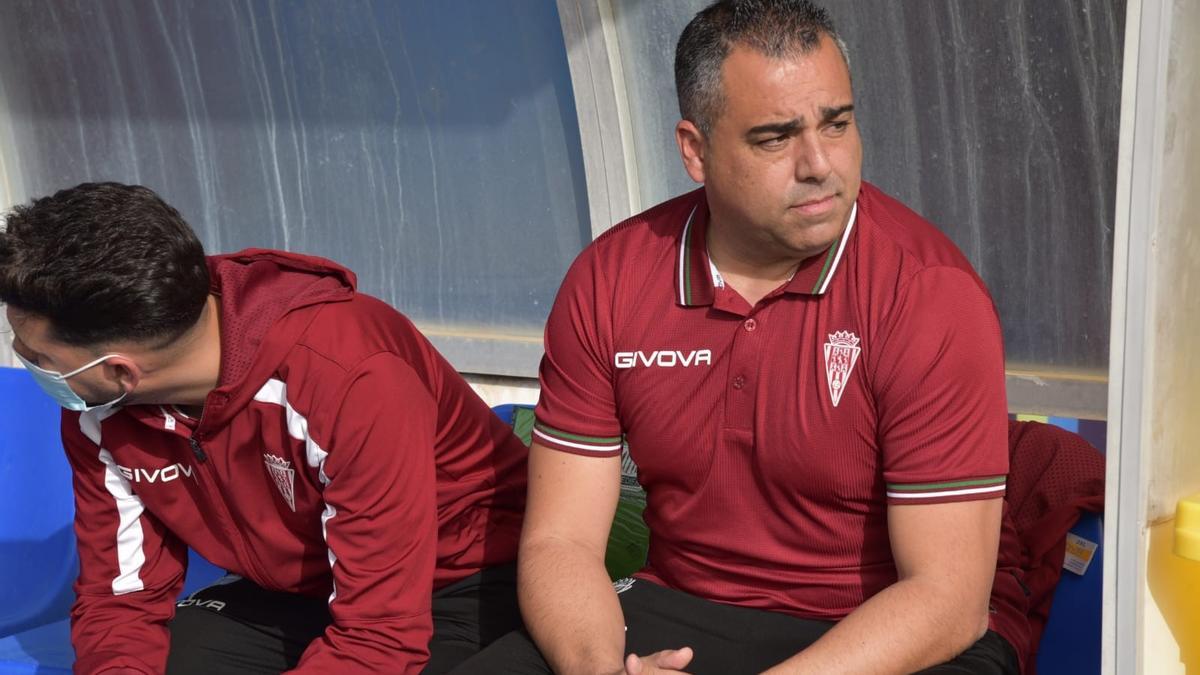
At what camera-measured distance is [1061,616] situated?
10.2ft

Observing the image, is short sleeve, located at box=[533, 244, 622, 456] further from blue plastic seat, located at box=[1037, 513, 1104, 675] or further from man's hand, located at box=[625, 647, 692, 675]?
blue plastic seat, located at box=[1037, 513, 1104, 675]

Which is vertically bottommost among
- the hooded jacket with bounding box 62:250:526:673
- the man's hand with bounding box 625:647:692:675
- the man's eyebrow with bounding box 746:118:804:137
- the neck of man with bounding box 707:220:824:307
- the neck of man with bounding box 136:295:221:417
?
the man's hand with bounding box 625:647:692:675

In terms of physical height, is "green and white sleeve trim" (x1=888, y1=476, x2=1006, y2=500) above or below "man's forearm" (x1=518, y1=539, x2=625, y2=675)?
above

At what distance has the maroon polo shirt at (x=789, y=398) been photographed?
2590 mm

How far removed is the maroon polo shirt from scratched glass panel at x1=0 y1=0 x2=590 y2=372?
77.5 inches

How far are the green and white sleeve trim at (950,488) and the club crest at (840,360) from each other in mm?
213

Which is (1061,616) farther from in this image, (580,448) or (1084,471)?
(580,448)

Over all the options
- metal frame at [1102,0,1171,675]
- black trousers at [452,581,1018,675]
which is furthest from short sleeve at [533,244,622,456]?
metal frame at [1102,0,1171,675]

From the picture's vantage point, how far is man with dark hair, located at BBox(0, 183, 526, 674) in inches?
108

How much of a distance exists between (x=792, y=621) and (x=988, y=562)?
411 millimetres

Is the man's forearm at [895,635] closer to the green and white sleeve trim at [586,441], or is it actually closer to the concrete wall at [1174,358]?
the concrete wall at [1174,358]

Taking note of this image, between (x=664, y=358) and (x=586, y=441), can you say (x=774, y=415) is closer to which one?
(x=664, y=358)

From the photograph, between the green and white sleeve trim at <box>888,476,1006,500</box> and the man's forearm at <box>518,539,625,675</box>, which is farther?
the man's forearm at <box>518,539,625,675</box>

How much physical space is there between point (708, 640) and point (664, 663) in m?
0.23
